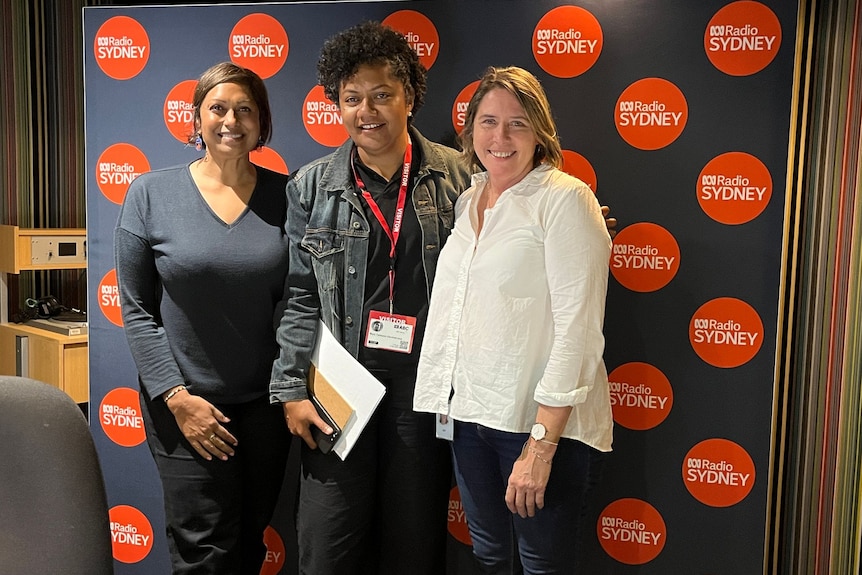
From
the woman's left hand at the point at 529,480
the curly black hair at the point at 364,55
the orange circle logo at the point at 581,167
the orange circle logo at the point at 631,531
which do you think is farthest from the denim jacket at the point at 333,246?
the orange circle logo at the point at 631,531

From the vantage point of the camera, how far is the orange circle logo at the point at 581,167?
2230mm

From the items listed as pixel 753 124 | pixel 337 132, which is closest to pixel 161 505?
pixel 337 132

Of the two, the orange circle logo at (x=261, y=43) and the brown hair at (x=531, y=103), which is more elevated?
the orange circle logo at (x=261, y=43)

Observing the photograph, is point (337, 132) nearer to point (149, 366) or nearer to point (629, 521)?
point (149, 366)

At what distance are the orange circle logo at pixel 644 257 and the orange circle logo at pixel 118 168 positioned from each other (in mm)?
1613

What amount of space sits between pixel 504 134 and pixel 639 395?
39.4 inches

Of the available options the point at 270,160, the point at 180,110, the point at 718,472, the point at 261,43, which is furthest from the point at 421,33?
the point at 718,472

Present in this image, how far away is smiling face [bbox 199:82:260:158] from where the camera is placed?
2062mm

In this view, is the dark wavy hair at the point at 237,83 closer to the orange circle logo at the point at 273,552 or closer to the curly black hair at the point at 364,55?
the curly black hair at the point at 364,55

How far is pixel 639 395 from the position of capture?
89.4 inches

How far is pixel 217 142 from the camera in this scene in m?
2.08

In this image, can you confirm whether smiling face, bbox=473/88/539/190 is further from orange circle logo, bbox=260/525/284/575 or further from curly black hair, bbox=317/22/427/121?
orange circle logo, bbox=260/525/284/575

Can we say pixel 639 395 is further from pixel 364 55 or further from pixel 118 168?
pixel 118 168

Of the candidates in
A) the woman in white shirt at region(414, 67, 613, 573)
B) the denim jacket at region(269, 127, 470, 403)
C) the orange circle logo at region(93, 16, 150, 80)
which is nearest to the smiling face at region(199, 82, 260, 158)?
the denim jacket at region(269, 127, 470, 403)
